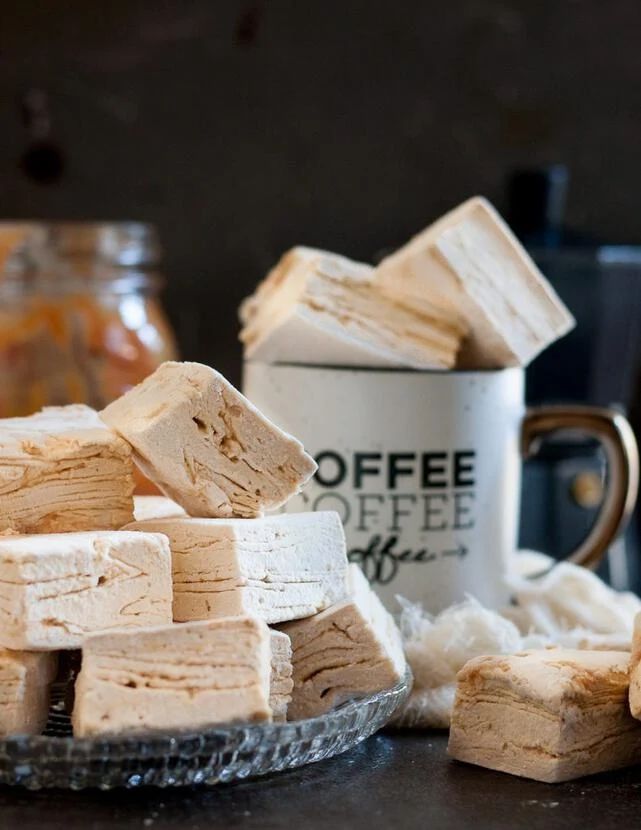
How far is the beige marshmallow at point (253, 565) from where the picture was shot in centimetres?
90

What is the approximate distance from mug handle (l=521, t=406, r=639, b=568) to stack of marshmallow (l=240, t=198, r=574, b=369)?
63mm

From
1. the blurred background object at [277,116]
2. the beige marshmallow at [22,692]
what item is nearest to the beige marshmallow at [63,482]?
the beige marshmallow at [22,692]

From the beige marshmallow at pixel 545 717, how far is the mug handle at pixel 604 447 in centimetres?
29

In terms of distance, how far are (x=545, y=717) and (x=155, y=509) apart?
311mm

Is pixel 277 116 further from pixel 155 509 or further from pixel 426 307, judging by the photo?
pixel 155 509

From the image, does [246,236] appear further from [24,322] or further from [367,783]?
[367,783]

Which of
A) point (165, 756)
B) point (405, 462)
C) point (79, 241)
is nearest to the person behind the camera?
point (165, 756)

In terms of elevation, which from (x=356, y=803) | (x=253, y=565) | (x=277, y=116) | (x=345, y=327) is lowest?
(x=356, y=803)

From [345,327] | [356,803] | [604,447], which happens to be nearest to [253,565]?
[356,803]

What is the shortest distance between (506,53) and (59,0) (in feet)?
1.97

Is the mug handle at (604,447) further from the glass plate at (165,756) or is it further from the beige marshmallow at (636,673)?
the glass plate at (165,756)

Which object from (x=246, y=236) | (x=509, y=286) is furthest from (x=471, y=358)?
(x=246, y=236)

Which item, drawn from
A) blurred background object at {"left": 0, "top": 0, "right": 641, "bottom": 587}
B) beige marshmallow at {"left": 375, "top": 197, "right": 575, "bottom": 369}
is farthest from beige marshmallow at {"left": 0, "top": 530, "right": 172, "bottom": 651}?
blurred background object at {"left": 0, "top": 0, "right": 641, "bottom": 587}

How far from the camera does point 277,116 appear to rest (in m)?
1.98
